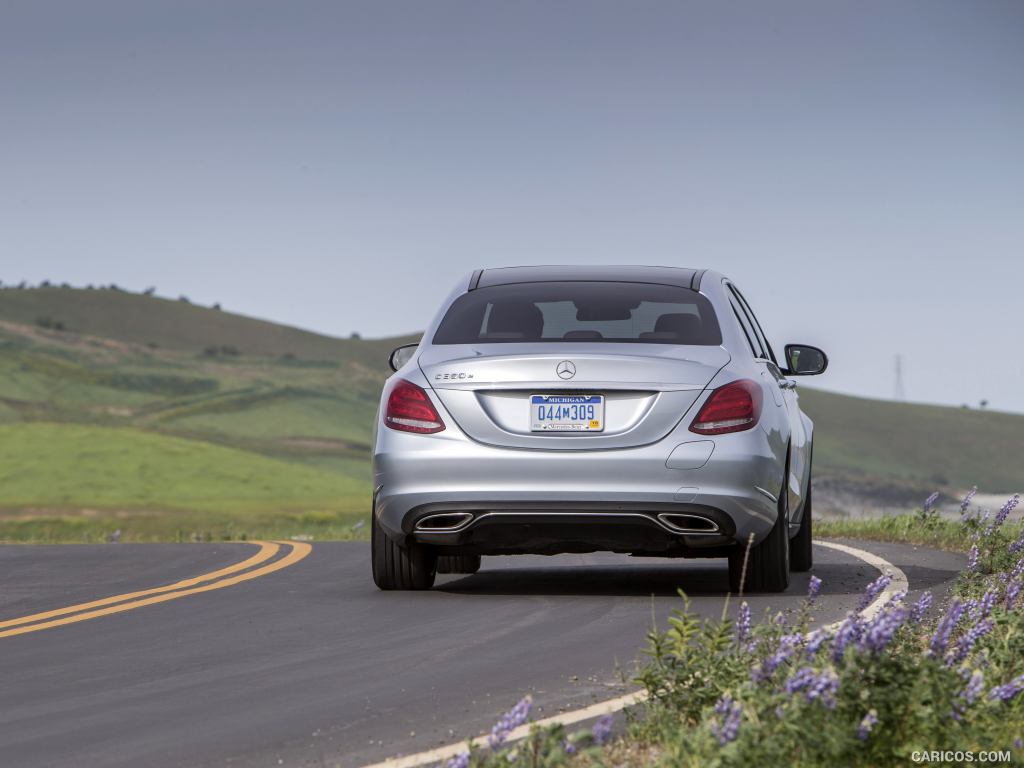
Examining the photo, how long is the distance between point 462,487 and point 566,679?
240 centimetres

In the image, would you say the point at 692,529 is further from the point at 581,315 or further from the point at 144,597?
the point at 144,597

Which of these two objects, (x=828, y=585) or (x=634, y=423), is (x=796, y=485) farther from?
(x=634, y=423)

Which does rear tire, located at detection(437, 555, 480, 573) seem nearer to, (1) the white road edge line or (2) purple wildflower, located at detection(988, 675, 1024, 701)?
(1) the white road edge line

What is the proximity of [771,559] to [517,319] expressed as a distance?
2088 millimetres

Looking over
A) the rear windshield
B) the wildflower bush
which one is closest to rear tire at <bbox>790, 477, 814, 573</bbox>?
the rear windshield

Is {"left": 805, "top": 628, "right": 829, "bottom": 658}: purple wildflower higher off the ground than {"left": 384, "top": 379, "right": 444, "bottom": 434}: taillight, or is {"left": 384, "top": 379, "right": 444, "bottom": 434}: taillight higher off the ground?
{"left": 384, "top": 379, "right": 444, "bottom": 434}: taillight

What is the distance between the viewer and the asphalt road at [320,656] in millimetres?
5762

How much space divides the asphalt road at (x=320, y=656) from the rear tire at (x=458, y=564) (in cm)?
22

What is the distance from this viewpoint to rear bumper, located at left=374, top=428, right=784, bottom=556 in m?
9.00

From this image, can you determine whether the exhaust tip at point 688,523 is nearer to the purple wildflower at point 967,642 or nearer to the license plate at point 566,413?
the license plate at point 566,413

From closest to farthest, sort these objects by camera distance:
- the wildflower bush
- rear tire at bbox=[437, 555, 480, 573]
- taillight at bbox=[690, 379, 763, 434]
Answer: the wildflower bush < taillight at bbox=[690, 379, 763, 434] < rear tire at bbox=[437, 555, 480, 573]

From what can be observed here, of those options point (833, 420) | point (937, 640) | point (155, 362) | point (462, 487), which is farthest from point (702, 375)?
point (833, 420)

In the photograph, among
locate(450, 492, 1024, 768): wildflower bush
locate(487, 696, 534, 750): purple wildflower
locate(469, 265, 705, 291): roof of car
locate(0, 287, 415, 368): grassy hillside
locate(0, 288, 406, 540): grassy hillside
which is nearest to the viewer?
locate(487, 696, 534, 750): purple wildflower

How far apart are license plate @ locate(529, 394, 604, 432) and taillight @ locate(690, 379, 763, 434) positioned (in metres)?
0.54
